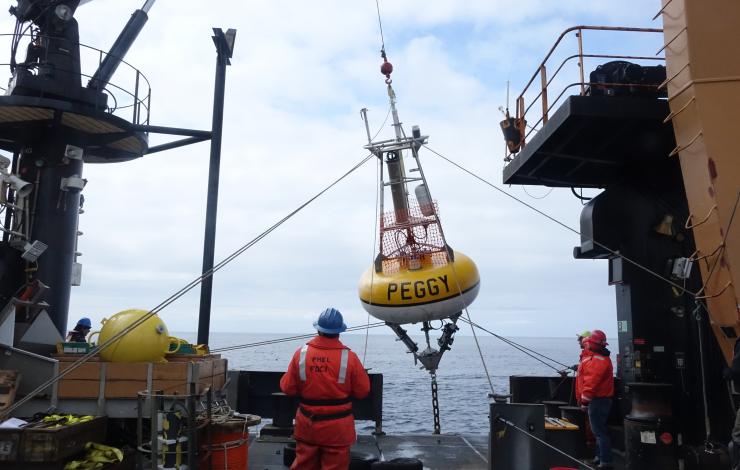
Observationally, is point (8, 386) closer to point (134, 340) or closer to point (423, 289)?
point (134, 340)

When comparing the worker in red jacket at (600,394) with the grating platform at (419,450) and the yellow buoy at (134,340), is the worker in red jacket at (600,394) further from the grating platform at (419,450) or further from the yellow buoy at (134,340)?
the yellow buoy at (134,340)

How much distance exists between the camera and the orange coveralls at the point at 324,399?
17.5 ft

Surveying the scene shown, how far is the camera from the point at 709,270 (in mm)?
6656

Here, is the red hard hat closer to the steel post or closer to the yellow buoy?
the yellow buoy

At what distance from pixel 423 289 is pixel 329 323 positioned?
357cm

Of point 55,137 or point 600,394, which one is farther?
point 55,137

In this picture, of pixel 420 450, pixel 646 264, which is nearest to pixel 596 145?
pixel 646 264

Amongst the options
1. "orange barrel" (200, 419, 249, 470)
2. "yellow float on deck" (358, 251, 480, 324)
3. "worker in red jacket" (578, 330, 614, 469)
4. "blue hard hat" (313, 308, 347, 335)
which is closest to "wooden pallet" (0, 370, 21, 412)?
"orange barrel" (200, 419, 249, 470)

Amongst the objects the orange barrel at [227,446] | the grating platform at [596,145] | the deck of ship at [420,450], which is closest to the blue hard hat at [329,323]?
the orange barrel at [227,446]

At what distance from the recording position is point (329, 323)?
219 inches

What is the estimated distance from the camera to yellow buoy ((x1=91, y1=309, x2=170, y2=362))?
6.86 m

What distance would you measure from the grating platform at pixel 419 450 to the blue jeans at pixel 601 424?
5.12 feet

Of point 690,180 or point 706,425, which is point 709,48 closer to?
point 690,180

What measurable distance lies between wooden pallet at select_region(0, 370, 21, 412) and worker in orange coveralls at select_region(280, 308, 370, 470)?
128 inches
